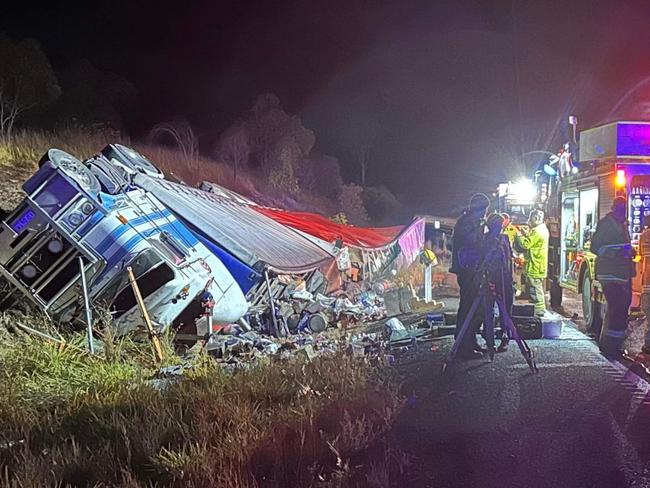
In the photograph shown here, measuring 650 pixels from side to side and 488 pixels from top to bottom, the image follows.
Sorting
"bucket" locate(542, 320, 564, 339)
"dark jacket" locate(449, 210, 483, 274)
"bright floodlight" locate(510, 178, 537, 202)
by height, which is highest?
"bright floodlight" locate(510, 178, 537, 202)

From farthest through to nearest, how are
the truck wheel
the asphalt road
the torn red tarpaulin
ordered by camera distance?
the torn red tarpaulin → the truck wheel → the asphalt road

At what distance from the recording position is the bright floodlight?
14.2 metres

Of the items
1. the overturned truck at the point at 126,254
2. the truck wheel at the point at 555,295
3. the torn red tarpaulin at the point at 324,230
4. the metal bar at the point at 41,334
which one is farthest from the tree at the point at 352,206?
the metal bar at the point at 41,334

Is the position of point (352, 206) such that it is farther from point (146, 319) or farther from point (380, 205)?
point (146, 319)

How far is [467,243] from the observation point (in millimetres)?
7656

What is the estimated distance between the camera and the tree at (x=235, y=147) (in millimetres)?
33375

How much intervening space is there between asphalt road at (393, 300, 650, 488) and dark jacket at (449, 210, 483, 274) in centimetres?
109

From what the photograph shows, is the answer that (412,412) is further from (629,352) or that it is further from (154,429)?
(629,352)

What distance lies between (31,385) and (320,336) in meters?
4.24

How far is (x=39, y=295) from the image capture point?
788 centimetres

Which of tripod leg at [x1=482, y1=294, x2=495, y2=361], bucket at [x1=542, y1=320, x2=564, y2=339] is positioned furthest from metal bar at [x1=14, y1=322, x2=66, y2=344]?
bucket at [x1=542, y1=320, x2=564, y2=339]

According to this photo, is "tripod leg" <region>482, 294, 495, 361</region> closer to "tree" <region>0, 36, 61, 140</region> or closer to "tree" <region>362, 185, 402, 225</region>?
"tree" <region>0, 36, 61, 140</region>

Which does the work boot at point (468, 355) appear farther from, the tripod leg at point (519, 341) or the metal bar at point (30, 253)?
the metal bar at point (30, 253)

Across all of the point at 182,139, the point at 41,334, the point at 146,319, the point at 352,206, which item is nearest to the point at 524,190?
the point at 146,319
